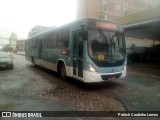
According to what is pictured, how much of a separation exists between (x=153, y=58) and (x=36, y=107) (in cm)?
3005

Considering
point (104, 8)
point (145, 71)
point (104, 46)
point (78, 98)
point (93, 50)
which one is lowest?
point (78, 98)

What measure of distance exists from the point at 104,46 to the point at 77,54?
1372mm

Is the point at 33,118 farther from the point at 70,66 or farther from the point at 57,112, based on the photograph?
the point at 70,66

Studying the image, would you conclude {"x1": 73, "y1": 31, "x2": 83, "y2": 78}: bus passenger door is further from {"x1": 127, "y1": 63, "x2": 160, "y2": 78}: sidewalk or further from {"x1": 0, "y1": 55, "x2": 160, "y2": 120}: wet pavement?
{"x1": 127, "y1": 63, "x2": 160, "y2": 78}: sidewalk

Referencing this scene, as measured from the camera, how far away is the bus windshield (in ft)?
28.3

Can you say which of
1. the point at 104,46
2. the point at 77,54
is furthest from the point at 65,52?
the point at 104,46

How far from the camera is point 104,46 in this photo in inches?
347

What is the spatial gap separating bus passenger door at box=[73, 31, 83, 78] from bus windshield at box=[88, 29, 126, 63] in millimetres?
623

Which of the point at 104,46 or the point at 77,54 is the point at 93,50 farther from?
the point at 77,54

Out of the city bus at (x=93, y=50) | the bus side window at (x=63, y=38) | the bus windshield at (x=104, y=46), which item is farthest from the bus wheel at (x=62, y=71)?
the bus windshield at (x=104, y=46)

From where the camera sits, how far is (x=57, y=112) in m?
6.03

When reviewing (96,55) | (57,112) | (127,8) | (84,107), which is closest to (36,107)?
(57,112)

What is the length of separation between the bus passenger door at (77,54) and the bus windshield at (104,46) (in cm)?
62

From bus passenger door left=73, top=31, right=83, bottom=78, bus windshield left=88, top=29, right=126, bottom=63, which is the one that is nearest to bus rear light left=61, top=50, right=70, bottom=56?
bus passenger door left=73, top=31, right=83, bottom=78
